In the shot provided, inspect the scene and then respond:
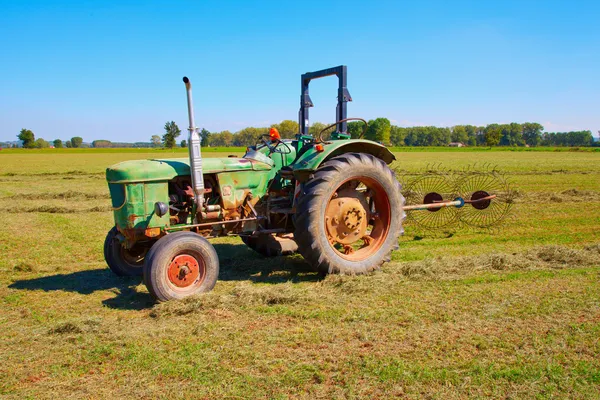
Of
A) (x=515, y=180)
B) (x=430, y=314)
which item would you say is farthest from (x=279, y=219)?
(x=515, y=180)

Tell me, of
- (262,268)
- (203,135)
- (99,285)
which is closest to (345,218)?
(262,268)

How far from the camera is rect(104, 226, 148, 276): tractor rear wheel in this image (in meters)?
6.02

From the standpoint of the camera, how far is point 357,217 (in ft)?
20.0

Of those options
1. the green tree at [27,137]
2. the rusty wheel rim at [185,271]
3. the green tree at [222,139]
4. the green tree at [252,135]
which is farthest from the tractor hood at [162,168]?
the green tree at [27,137]

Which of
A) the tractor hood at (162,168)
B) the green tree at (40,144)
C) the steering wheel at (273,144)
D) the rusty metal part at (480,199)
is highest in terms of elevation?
the green tree at (40,144)

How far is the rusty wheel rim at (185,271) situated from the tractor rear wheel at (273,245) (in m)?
1.43

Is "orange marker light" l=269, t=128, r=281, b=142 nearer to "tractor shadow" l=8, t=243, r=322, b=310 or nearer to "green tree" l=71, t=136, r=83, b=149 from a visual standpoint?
"tractor shadow" l=8, t=243, r=322, b=310

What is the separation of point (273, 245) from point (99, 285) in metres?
2.18

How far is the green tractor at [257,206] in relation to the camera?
16.6 feet

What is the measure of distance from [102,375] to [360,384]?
1.78 meters

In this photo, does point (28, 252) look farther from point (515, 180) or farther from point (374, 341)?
point (515, 180)

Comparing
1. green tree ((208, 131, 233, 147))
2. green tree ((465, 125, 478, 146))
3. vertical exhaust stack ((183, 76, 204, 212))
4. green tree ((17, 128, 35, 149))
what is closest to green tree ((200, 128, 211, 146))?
vertical exhaust stack ((183, 76, 204, 212))

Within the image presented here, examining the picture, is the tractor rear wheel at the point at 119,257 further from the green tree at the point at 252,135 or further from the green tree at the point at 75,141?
the green tree at the point at 75,141

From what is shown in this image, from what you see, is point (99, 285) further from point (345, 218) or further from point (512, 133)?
point (512, 133)
